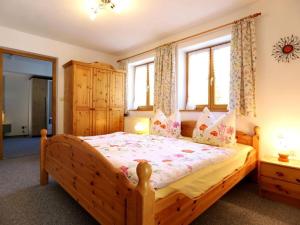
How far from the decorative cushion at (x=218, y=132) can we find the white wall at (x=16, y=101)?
258 inches

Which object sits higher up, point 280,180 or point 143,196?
point 143,196

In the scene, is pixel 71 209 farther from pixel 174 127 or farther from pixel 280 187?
pixel 280 187

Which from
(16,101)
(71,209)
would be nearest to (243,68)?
(71,209)

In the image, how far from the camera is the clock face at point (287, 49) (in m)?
2.20

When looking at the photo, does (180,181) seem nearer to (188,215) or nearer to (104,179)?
(188,215)

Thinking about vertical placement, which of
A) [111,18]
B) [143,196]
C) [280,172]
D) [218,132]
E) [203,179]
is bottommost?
[280,172]

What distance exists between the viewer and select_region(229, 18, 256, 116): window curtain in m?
2.46

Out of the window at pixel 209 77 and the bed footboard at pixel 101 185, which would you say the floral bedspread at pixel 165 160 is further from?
the window at pixel 209 77

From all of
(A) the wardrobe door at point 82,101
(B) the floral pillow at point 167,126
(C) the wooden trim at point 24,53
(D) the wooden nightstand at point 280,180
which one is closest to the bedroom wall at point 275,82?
(D) the wooden nightstand at point 280,180

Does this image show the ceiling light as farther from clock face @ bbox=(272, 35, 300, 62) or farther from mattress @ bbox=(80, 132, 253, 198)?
clock face @ bbox=(272, 35, 300, 62)

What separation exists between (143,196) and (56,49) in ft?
13.1

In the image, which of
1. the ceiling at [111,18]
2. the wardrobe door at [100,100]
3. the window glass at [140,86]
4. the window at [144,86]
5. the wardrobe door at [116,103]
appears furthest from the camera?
the window glass at [140,86]

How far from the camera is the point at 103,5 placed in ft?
8.04

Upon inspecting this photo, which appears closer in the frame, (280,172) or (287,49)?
(280,172)
